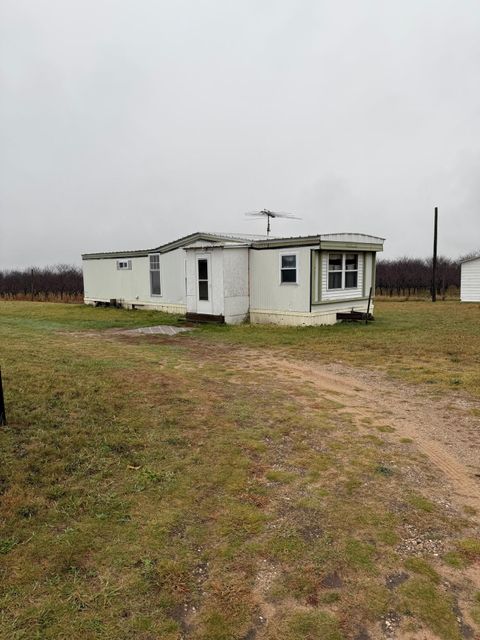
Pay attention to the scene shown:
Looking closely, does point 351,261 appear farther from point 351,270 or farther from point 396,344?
point 396,344

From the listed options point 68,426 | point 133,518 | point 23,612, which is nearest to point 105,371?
point 68,426

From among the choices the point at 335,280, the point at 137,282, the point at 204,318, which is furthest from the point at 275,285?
the point at 137,282

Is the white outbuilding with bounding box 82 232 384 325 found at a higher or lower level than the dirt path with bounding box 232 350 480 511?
higher

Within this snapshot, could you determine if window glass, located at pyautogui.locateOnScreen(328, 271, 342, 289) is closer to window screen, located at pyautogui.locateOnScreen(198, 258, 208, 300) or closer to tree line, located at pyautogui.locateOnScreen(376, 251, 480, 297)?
window screen, located at pyautogui.locateOnScreen(198, 258, 208, 300)

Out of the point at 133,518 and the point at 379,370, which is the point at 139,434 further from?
the point at 379,370

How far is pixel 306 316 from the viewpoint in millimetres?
13828

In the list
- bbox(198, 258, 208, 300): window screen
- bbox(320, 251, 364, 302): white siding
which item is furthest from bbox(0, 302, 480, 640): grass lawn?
bbox(198, 258, 208, 300): window screen

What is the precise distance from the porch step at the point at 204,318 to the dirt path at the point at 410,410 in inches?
216

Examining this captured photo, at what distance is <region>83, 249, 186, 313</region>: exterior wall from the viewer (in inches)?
683

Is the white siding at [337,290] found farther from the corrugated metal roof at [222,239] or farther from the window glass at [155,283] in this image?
the window glass at [155,283]

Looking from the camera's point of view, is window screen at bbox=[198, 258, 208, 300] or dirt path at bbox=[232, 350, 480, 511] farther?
window screen at bbox=[198, 258, 208, 300]

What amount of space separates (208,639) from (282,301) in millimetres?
12357

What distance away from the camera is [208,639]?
7.45 ft

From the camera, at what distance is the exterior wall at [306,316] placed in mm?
13883
